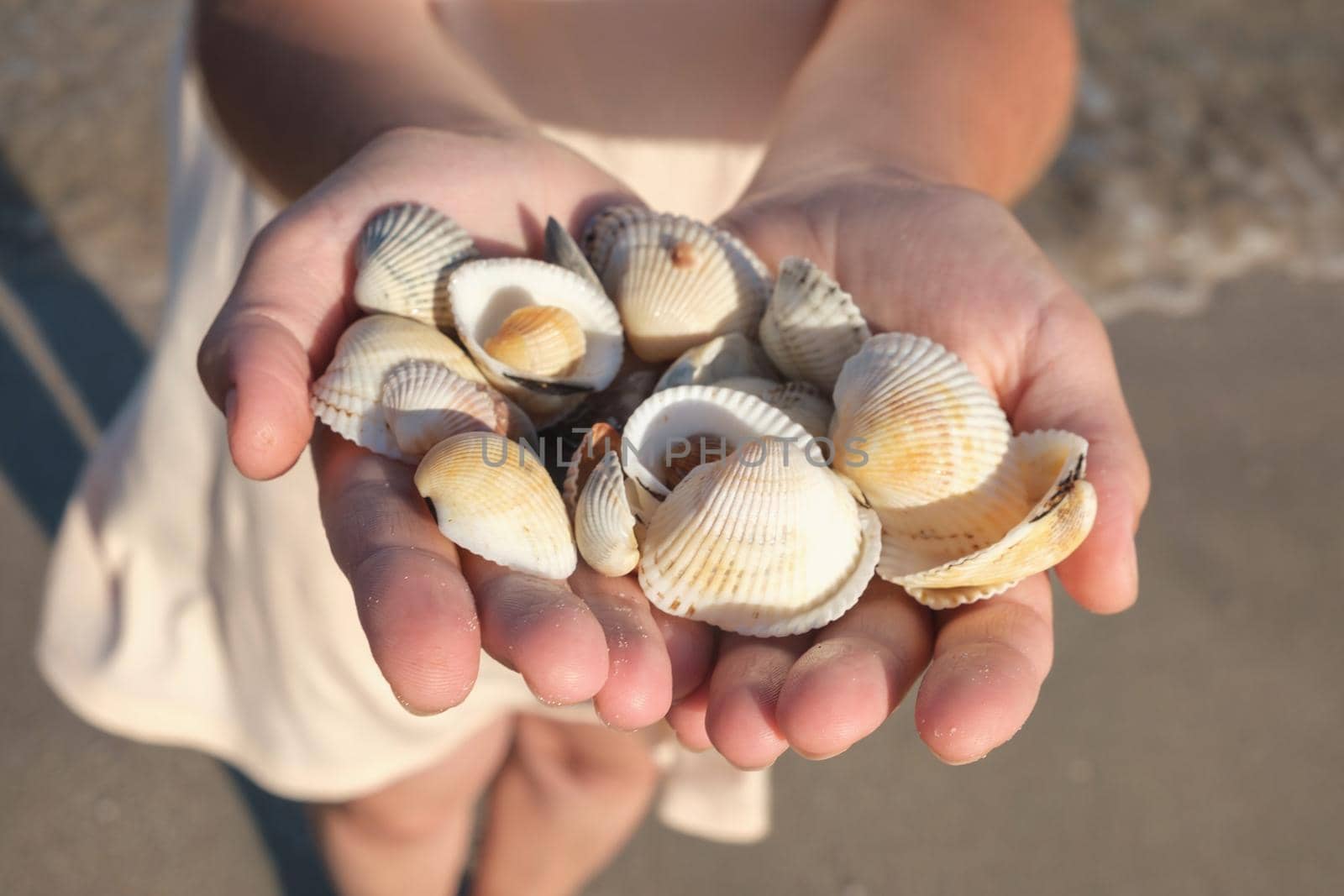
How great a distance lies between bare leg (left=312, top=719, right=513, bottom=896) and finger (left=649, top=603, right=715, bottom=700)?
1.30 meters

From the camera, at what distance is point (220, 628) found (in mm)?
2520

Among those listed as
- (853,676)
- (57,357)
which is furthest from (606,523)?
(57,357)

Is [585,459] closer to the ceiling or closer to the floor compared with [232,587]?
closer to the ceiling

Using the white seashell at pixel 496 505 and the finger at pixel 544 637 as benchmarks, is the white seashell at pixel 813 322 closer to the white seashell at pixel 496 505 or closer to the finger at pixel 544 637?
the white seashell at pixel 496 505

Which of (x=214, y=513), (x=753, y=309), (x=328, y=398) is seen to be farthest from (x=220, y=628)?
(x=753, y=309)

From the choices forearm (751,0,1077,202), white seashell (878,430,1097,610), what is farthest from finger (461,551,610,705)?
forearm (751,0,1077,202)

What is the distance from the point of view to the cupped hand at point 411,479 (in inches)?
45.2

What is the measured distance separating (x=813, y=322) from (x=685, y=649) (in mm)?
605

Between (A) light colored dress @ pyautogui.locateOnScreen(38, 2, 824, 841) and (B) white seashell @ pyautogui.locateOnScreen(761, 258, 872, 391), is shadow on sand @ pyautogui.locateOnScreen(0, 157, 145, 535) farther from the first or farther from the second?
(B) white seashell @ pyautogui.locateOnScreen(761, 258, 872, 391)

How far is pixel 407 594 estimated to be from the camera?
46.0 inches

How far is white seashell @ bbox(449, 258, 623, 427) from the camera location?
1.70m

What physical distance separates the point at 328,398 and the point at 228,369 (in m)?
0.15

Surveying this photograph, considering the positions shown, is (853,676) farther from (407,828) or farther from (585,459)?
(407,828)

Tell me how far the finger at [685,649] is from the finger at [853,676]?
0.15 metres
